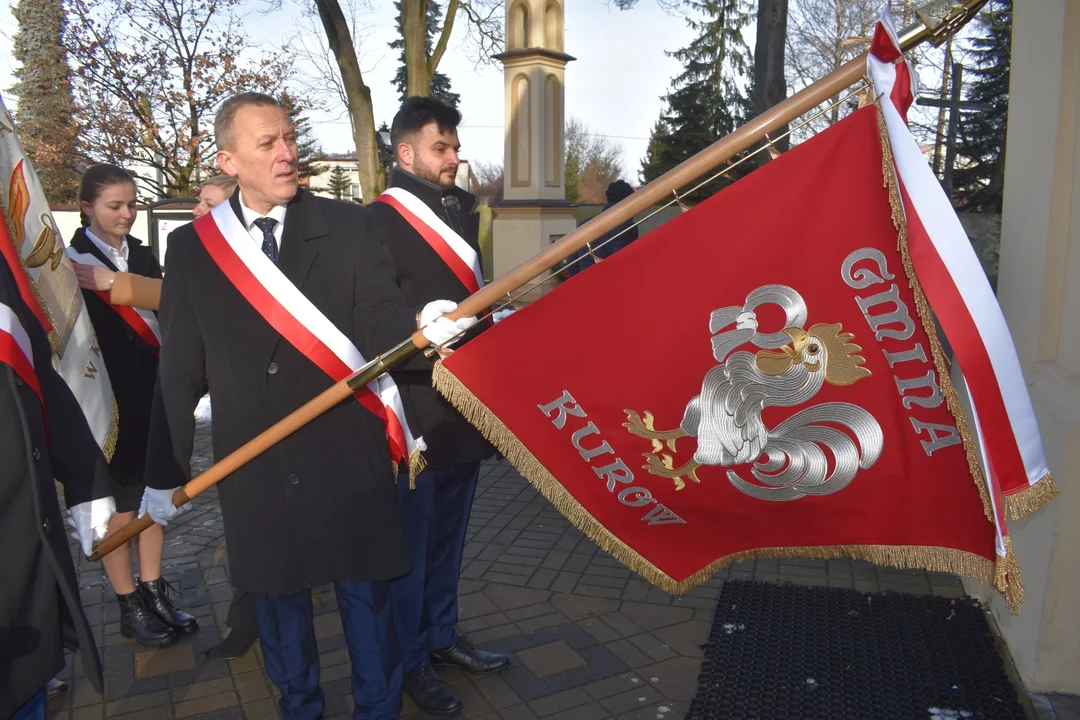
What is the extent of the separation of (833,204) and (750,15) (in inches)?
1260

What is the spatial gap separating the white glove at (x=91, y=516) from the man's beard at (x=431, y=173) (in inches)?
64.7

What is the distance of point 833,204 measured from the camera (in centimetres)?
239

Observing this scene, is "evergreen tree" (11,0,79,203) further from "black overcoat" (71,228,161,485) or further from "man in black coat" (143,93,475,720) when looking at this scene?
"man in black coat" (143,93,475,720)

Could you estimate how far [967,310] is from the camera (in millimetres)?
2195

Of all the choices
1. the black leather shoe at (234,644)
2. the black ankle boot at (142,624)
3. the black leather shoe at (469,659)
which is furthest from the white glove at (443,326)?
the black ankle boot at (142,624)

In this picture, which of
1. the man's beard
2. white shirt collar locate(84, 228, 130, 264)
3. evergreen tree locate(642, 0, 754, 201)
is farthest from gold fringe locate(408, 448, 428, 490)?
evergreen tree locate(642, 0, 754, 201)

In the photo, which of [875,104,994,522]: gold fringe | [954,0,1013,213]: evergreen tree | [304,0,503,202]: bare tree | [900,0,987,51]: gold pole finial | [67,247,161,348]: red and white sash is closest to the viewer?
[900,0,987,51]: gold pole finial

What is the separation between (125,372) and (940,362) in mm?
3111

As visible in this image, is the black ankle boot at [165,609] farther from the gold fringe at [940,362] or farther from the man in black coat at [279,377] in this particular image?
the gold fringe at [940,362]

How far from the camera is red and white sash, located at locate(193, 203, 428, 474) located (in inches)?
106

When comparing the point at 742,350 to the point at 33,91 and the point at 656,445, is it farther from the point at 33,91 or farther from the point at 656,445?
the point at 33,91

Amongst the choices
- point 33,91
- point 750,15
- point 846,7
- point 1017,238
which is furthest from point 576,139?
point 1017,238

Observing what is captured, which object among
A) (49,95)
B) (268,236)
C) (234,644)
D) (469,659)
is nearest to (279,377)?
(268,236)

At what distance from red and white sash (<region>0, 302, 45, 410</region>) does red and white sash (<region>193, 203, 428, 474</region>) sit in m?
0.66
